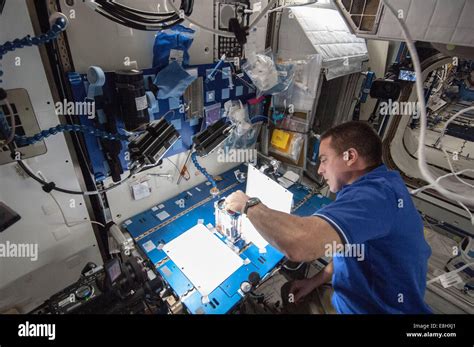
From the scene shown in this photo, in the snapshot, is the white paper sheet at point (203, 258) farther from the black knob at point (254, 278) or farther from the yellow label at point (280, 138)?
the yellow label at point (280, 138)

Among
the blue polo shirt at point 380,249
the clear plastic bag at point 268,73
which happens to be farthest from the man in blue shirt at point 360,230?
the clear plastic bag at point 268,73

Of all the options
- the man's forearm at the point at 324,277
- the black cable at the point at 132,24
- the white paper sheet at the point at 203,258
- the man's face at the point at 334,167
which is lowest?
the man's forearm at the point at 324,277

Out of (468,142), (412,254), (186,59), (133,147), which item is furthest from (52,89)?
(468,142)

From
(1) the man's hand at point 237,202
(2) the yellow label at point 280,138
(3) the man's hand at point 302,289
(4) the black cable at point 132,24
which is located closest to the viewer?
(4) the black cable at point 132,24

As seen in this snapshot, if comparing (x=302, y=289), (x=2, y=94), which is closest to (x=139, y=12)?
(x=2, y=94)

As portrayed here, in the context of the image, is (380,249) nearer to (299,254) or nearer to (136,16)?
(299,254)

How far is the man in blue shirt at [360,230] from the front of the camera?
1.00 meters

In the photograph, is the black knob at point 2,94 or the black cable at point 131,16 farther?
the black cable at point 131,16

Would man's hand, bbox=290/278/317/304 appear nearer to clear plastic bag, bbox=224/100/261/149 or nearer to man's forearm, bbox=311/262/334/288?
man's forearm, bbox=311/262/334/288

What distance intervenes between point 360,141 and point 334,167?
0.68 feet

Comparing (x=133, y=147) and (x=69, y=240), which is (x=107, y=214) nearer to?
(x=69, y=240)

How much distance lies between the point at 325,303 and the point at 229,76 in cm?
202

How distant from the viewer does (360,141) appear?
1.37 meters

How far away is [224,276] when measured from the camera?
156 centimetres
